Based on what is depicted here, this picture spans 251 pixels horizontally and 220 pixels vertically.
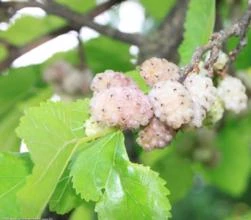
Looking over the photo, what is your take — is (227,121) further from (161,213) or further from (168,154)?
(161,213)

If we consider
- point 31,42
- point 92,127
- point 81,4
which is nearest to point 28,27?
point 81,4

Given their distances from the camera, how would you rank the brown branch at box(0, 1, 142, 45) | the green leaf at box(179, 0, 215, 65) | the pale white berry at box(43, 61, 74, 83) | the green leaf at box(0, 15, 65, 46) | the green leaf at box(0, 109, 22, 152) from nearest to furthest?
the green leaf at box(179, 0, 215, 65)
the brown branch at box(0, 1, 142, 45)
the green leaf at box(0, 109, 22, 152)
the pale white berry at box(43, 61, 74, 83)
the green leaf at box(0, 15, 65, 46)

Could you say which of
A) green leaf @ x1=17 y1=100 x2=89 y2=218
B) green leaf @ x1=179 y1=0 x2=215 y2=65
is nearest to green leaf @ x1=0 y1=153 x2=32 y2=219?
green leaf @ x1=17 y1=100 x2=89 y2=218

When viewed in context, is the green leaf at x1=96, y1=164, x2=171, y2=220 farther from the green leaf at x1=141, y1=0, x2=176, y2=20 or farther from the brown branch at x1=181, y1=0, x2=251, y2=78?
the green leaf at x1=141, y1=0, x2=176, y2=20

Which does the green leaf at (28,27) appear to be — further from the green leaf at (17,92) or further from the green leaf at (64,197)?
the green leaf at (64,197)

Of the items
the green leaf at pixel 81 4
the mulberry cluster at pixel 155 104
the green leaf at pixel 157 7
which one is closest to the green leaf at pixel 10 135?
the green leaf at pixel 81 4

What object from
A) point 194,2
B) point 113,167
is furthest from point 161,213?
point 194,2
